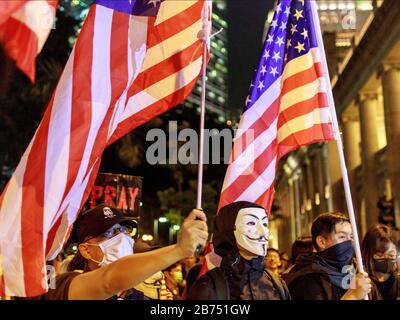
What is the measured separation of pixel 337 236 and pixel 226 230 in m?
1.13

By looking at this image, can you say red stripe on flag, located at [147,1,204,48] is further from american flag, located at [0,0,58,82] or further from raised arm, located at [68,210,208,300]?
raised arm, located at [68,210,208,300]

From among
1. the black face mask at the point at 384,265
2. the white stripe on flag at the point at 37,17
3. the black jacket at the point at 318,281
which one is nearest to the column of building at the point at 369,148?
the black face mask at the point at 384,265

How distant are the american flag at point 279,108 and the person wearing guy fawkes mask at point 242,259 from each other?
5.70 feet

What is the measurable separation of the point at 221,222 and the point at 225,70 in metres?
174

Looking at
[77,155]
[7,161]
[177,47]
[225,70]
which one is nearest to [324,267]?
[77,155]

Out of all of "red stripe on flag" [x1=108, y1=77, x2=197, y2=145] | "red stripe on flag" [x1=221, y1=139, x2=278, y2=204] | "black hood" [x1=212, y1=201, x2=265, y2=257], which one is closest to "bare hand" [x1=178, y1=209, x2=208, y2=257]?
"black hood" [x1=212, y1=201, x2=265, y2=257]

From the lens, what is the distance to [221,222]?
12.9ft

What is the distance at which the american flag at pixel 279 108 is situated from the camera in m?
5.58

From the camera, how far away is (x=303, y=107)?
18.8ft

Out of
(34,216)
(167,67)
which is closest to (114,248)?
(34,216)

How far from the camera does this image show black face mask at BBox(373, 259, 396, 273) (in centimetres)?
539

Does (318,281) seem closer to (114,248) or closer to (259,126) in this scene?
(114,248)
